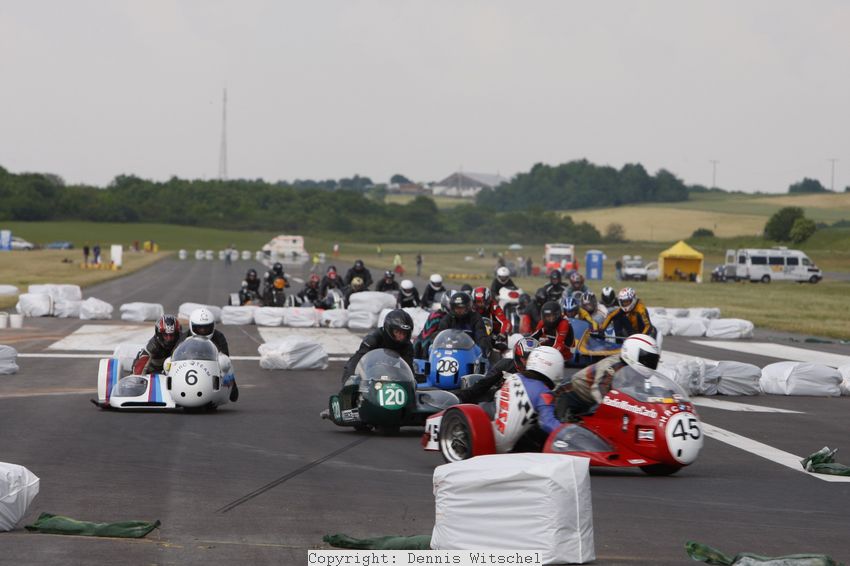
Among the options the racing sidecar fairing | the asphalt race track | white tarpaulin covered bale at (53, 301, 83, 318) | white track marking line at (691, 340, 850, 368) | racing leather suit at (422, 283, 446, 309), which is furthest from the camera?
white tarpaulin covered bale at (53, 301, 83, 318)

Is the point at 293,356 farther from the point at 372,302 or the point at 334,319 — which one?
the point at 334,319

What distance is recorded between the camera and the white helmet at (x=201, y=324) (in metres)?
17.9

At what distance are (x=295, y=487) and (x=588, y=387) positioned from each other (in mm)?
3199

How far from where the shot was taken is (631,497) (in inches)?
438

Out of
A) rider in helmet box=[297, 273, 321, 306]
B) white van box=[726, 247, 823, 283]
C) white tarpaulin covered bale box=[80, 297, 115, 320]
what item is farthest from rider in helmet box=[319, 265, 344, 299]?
white van box=[726, 247, 823, 283]

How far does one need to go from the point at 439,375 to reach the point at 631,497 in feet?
21.2

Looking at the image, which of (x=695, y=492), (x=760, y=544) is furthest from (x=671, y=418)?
(x=760, y=544)

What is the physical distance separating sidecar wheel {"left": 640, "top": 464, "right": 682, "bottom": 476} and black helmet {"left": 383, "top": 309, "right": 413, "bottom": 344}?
4.11 meters

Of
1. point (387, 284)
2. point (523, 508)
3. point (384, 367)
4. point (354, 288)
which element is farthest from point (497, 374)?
point (354, 288)

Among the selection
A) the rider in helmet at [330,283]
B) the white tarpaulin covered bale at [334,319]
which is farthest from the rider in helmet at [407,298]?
the rider in helmet at [330,283]

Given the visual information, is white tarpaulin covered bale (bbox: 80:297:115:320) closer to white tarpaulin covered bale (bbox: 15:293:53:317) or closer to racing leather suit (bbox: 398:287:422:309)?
white tarpaulin covered bale (bbox: 15:293:53:317)

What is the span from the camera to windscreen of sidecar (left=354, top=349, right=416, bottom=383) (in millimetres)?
15016

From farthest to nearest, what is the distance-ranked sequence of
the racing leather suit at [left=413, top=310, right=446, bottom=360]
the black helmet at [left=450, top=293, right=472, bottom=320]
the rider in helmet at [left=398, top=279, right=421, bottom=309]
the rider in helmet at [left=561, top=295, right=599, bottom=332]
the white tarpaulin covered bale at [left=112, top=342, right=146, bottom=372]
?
the rider in helmet at [left=398, top=279, right=421, bottom=309]
the rider in helmet at [left=561, top=295, right=599, bottom=332]
the racing leather suit at [left=413, top=310, right=446, bottom=360]
the black helmet at [left=450, top=293, right=472, bottom=320]
the white tarpaulin covered bale at [left=112, top=342, right=146, bottom=372]

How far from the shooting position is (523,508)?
7.91 m
